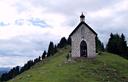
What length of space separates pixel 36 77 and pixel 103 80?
10.3 meters

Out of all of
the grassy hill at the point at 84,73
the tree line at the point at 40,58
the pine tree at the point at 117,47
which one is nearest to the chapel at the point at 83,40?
the grassy hill at the point at 84,73

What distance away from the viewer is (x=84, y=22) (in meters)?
80.2

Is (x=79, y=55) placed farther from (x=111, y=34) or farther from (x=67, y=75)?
(x=111, y=34)

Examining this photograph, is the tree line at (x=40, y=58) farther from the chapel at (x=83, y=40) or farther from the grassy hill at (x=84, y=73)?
the grassy hill at (x=84, y=73)

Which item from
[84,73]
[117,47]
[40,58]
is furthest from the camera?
[40,58]

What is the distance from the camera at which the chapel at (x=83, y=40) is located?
79625mm

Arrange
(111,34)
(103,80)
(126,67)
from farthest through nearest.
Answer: (111,34), (126,67), (103,80)

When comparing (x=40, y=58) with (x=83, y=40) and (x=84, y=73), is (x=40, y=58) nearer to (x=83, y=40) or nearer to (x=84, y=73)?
(x=83, y=40)

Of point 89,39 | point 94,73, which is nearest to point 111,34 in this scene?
point 89,39

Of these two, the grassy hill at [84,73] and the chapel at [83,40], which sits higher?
the chapel at [83,40]

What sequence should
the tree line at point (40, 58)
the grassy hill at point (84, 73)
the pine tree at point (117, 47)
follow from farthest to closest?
the tree line at point (40, 58) < the pine tree at point (117, 47) < the grassy hill at point (84, 73)

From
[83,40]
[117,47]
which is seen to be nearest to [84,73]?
[83,40]

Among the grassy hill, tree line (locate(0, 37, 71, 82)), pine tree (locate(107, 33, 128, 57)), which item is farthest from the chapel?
tree line (locate(0, 37, 71, 82))

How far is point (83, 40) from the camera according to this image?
263 ft
